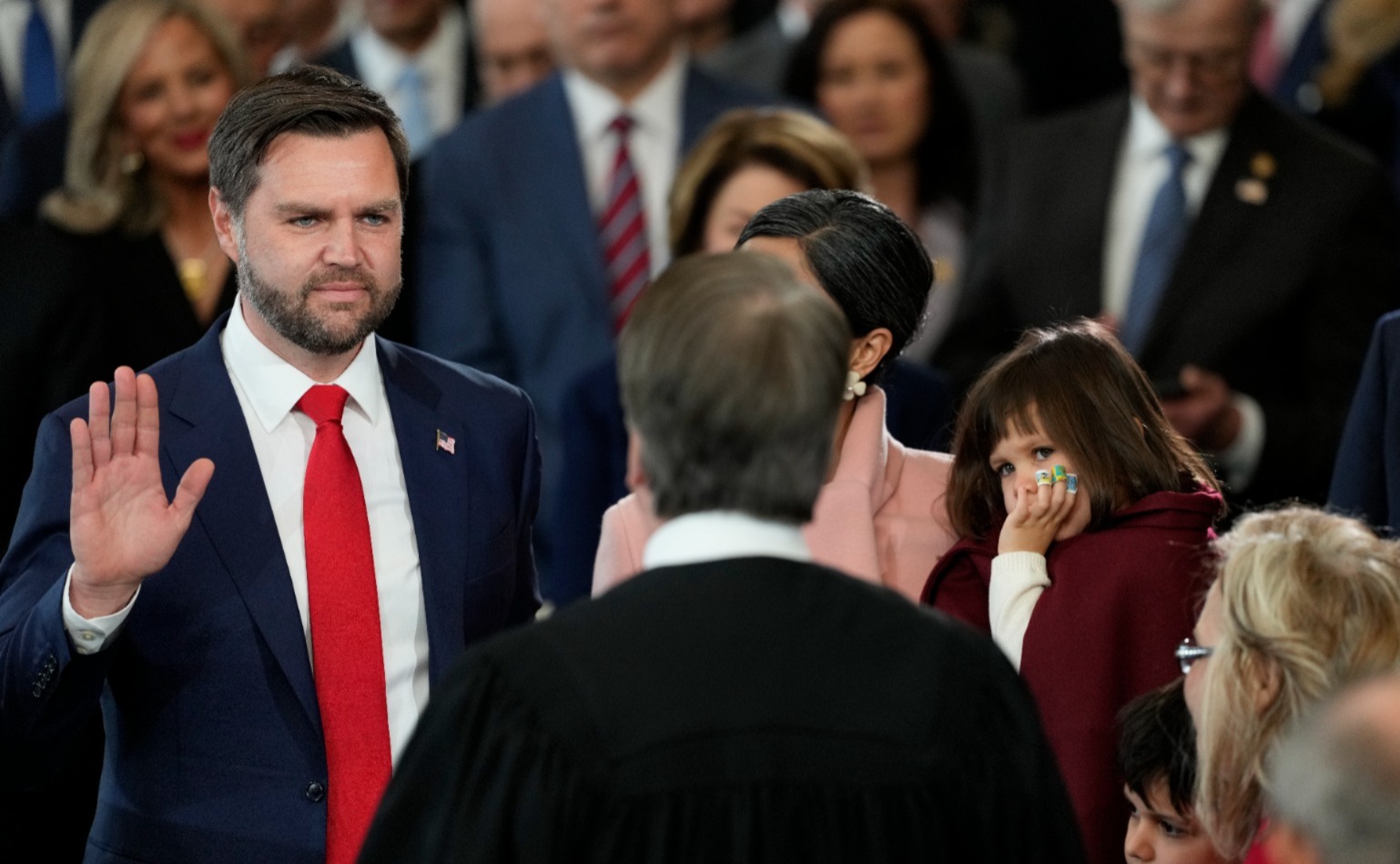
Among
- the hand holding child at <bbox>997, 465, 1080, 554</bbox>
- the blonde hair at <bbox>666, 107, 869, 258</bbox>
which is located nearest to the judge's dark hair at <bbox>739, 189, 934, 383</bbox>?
the hand holding child at <bbox>997, 465, 1080, 554</bbox>

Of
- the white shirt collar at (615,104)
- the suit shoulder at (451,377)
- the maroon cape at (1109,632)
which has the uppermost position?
the white shirt collar at (615,104)

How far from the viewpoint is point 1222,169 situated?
545 centimetres

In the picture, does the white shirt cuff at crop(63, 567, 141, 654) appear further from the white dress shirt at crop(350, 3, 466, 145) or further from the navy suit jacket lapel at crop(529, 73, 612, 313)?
the white dress shirt at crop(350, 3, 466, 145)

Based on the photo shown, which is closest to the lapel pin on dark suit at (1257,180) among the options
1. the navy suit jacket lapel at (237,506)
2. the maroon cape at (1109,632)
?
the maroon cape at (1109,632)

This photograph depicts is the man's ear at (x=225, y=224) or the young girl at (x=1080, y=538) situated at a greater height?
the man's ear at (x=225, y=224)

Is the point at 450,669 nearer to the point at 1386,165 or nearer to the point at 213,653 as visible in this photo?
the point at 213,653

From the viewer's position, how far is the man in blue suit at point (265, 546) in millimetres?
2918

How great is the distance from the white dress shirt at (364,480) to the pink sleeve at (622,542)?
0.29 meters

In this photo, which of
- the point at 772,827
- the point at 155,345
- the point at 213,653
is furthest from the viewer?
the point at 155,345

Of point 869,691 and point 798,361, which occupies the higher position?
point 798,361

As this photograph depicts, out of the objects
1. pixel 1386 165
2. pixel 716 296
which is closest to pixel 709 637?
pixel 716 296

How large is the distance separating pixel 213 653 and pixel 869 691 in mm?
1186

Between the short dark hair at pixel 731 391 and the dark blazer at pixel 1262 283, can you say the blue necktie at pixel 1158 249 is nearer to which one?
the dark blazer at pixel 1262 283

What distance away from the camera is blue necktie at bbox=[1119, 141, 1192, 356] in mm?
5414
